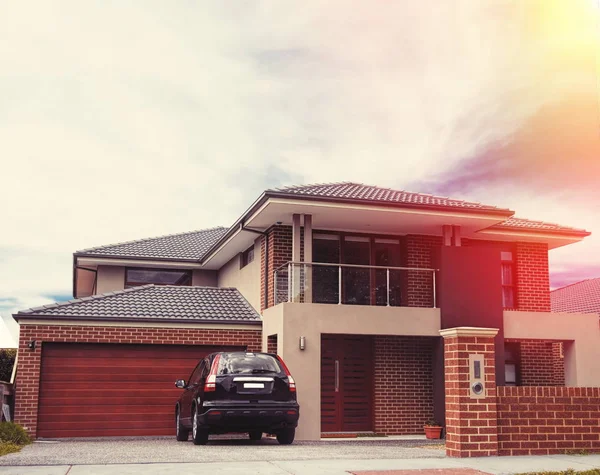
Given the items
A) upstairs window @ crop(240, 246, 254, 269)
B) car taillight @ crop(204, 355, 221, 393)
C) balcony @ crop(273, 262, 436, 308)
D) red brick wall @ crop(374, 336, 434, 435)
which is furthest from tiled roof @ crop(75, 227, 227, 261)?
car taillight @ crop(204, 355, 221, 393)

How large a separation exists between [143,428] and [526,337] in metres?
9.48

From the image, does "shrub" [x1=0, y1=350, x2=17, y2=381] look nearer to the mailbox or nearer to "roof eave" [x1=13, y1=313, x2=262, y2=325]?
"roof eave" [x1=13, y1=313, x2=262, y2=325]

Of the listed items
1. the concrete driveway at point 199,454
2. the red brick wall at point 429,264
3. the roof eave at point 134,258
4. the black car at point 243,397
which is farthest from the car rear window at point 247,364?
the roof eave at point 134,258

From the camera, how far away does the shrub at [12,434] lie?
14414 millimetres

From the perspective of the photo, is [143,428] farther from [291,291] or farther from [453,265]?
[453,265]

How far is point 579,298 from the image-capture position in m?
32.9

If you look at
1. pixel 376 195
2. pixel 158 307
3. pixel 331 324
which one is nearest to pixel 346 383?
pixel 331 324

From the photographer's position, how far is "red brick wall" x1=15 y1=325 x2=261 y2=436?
56.7 feet

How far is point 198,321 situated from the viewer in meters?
18.7

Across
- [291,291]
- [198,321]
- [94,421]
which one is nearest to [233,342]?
[198,321]

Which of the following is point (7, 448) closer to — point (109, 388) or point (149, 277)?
point (109, 388)

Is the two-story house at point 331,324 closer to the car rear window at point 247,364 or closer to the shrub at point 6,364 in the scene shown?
the car rear window at point 247,364

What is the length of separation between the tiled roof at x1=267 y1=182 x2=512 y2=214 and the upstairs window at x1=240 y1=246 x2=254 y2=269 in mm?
3444

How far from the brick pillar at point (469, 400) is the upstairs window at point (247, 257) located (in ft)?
37.4
